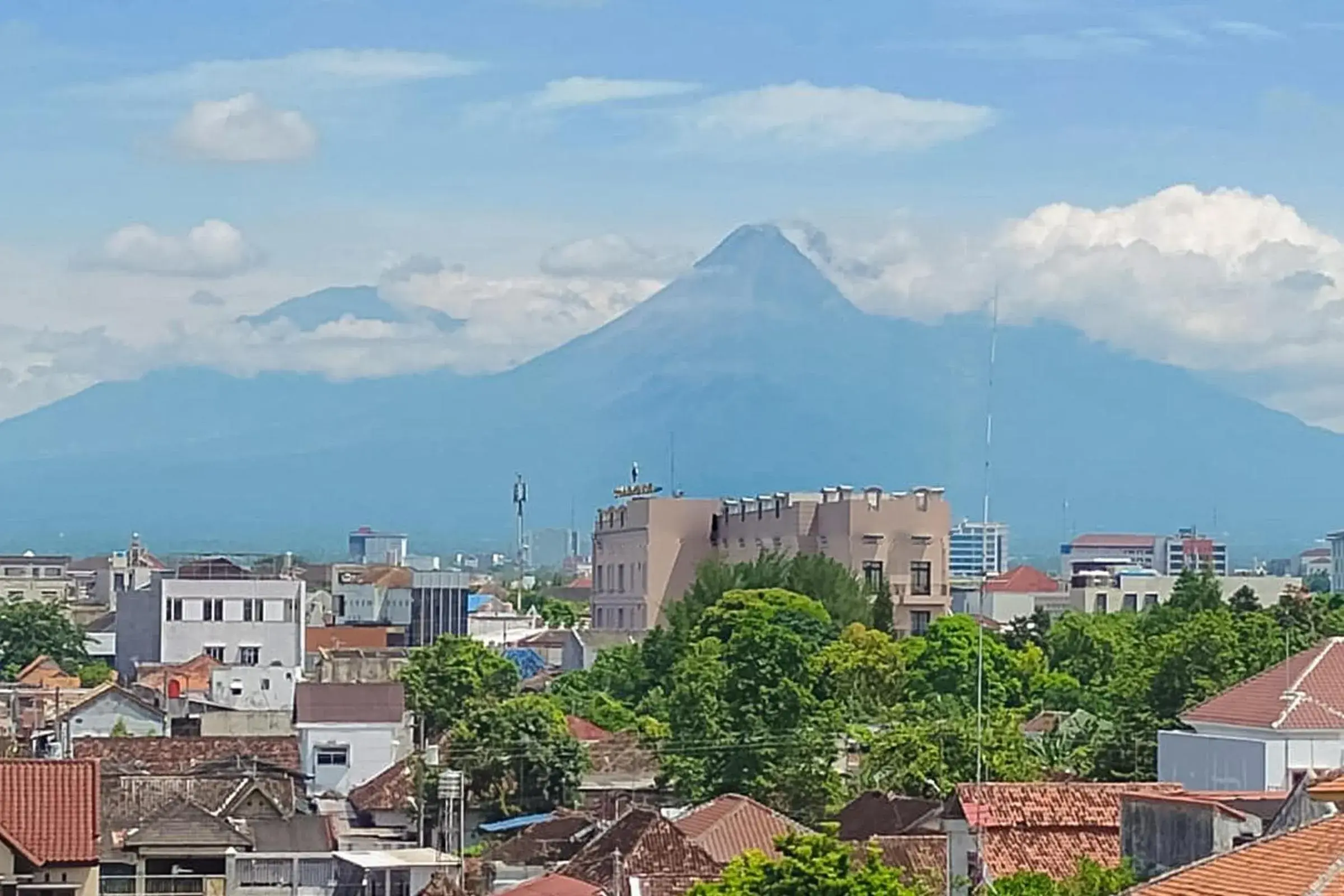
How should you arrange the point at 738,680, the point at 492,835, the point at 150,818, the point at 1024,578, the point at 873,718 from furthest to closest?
the point at 1024,578 → the point at 873,718 → the point at 738,680 → the point at 492,835 → the point at 150,818

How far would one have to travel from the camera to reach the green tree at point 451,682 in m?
52.2

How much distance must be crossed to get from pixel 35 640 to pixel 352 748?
38.9 metres

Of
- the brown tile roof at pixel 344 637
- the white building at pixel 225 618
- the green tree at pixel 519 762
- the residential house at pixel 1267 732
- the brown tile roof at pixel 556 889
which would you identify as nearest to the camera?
the brown tile roof at pixel 556 889

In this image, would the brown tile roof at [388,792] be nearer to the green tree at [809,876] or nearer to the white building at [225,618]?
the green tree at [809,876]

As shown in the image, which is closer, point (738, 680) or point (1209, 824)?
point (1209, 824)

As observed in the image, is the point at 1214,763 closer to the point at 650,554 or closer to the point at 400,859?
the point at 400,859

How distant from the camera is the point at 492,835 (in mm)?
37875

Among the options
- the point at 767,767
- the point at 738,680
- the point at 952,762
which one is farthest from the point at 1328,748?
the point at 738,680

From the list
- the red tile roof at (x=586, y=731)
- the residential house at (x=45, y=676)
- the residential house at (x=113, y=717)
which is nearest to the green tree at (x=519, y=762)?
the red tile roof at (x=586, y=731)

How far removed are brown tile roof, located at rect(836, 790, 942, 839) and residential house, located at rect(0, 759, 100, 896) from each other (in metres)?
14.3

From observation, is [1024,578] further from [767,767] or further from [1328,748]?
[1328,748]

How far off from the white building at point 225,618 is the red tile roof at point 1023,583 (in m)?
53.8

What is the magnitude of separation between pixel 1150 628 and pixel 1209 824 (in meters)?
45.8

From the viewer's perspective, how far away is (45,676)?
228 ft
